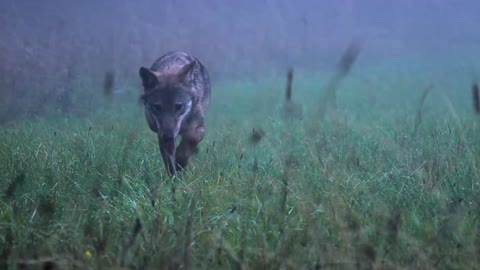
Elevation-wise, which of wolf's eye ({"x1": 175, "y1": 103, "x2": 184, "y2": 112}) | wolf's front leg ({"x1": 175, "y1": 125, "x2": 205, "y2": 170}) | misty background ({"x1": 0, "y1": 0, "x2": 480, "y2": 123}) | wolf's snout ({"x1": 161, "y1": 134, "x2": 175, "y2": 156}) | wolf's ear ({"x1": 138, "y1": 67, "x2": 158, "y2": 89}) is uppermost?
wolf's ear ({"x1": 138, "y1": 67, "x2": 158, "y2": 89})

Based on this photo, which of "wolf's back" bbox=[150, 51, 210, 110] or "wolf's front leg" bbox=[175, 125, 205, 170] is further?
"wolf's back" bbox=[150, 51, 210, 110]

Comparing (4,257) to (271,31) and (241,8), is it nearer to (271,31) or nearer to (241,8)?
(271,31)

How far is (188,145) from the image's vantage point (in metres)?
5.88

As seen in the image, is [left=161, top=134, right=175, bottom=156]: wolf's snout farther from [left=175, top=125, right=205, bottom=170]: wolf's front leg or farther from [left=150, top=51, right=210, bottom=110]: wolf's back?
[left=150, top=51, right=210, bottom=110]: wolf's back

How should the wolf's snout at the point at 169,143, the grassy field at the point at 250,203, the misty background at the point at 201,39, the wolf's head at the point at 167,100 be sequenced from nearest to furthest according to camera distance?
the grassy field at the point at 250,203 < the wolf's snout at the point at 169,143 < the wolf's head at the point at 167,100 < the misty background at the point at 201,39

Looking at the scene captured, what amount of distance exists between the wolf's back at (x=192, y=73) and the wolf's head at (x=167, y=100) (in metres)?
0.21

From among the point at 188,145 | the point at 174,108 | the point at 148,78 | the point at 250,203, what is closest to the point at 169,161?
the point at 174,108

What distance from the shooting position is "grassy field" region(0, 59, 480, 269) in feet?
8.97

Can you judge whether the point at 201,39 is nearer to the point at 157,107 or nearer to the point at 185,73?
the point at 185,73

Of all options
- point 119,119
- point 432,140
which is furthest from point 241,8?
point 432,140

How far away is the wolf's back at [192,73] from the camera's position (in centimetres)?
621

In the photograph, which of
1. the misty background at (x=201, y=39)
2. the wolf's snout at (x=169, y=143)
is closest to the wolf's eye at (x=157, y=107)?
the wolf's snout at (x=169, y=143)

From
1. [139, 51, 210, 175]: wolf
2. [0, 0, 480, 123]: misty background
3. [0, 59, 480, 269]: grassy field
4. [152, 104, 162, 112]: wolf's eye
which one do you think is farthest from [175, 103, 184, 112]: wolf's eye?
[0, 0, 480, 123]: misty background

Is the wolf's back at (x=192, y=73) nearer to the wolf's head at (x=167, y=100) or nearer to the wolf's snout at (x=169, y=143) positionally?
the wolf's head at (x=167, y=100)
